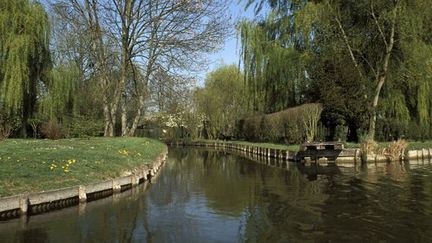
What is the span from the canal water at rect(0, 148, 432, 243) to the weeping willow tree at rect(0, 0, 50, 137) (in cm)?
1661

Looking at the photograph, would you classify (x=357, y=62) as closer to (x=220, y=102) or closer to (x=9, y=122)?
(x=9, y=122)

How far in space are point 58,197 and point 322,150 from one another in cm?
1782

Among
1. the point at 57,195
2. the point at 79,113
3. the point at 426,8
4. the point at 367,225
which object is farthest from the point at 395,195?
the point at 79,113

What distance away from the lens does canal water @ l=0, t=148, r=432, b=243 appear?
9.13m

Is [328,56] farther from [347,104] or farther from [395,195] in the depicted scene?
[395,195]

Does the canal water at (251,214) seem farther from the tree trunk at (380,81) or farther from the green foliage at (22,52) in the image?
the green foliage at (22,52)

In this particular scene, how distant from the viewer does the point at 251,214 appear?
11.5m

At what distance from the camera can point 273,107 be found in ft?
128

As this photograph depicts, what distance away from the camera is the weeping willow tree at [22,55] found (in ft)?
98.6

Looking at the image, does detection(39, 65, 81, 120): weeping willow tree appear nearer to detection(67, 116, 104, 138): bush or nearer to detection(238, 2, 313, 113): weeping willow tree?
detection(67, 116, 104, 138): bush

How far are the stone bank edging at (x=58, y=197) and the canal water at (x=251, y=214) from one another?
0.34 m

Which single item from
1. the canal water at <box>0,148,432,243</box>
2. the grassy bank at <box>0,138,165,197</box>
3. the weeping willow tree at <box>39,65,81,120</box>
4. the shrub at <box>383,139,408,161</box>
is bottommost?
the canal water at <box>0,148,432,243</box>

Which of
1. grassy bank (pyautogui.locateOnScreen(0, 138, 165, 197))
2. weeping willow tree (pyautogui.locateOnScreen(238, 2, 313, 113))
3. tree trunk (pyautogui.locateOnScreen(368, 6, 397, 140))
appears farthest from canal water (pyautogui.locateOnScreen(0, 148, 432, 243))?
weeping willow tree (pyautogui.locateOnScreen(238, 2, 313, 113))

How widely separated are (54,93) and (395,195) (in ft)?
85.2
